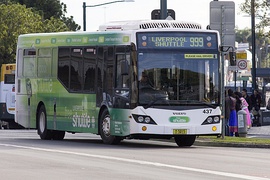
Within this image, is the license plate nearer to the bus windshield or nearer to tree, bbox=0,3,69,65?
the bus windshield

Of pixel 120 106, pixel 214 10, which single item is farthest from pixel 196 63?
pixel 214 10

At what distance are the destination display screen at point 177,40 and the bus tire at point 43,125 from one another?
5.31 m

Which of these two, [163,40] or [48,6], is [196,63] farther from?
[48,6]

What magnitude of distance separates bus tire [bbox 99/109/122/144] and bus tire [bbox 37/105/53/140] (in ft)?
11.0

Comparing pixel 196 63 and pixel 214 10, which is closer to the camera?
pixel 196 63

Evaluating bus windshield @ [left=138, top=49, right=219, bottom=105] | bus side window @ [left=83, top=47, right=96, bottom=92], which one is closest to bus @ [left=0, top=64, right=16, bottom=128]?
bus side window @ [left=83, top=47, right=96, bottom=92]

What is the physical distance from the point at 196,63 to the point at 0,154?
19.4ft

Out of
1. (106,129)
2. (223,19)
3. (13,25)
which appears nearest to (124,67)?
(106,129)

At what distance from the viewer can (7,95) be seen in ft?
155

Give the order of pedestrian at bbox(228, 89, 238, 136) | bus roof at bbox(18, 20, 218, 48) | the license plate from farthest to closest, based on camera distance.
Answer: pedestrian at bbox(228, 89, 238, 136) < bus roof at bbox(18, 20, 218, 48) < the license plate

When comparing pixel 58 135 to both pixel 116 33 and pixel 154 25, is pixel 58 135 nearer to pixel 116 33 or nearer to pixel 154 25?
pixel 116 33

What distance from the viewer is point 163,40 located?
24188 millimetres

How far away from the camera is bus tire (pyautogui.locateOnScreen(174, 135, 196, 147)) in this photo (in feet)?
82.8

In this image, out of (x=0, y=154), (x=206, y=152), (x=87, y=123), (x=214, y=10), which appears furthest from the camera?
(x=214, y=10)
